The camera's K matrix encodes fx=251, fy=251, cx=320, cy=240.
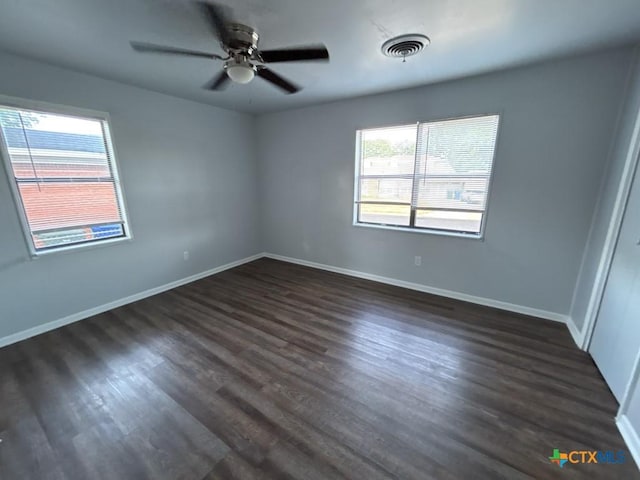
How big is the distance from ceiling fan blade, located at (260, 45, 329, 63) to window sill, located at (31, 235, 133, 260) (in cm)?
265

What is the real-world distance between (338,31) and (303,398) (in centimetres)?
260

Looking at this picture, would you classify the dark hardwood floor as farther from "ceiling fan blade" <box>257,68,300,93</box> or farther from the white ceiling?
the white ceiling

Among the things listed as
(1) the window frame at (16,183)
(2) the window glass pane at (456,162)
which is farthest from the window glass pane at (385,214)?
(1) the window frame at (16,183)

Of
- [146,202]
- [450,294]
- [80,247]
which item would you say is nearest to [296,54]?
[146,202]

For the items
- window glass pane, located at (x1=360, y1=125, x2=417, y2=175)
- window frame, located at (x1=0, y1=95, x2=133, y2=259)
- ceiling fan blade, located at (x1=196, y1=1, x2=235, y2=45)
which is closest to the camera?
ceiling fan blade, located at (x1=196, y1=1, x2=235, y2=45)

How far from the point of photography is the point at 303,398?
1.75m

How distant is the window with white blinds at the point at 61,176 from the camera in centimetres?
227

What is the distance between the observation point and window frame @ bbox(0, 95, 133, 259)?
7.20 ft

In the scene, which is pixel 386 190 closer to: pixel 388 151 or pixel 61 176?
pixel 388 151

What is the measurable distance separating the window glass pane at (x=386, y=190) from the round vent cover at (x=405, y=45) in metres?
1.52

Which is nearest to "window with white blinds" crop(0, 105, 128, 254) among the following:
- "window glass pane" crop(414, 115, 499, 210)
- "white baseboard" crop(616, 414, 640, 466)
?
"window glass pane" crop(414, 115, 499, 210)

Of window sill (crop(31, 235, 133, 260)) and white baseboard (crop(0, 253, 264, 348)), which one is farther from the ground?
window sill (crop(31, 235, 133, 260))

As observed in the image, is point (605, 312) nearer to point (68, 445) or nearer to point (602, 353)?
point (602, 353)

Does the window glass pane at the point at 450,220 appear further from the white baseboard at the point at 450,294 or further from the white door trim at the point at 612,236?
the white door trim at the point at 612,236
